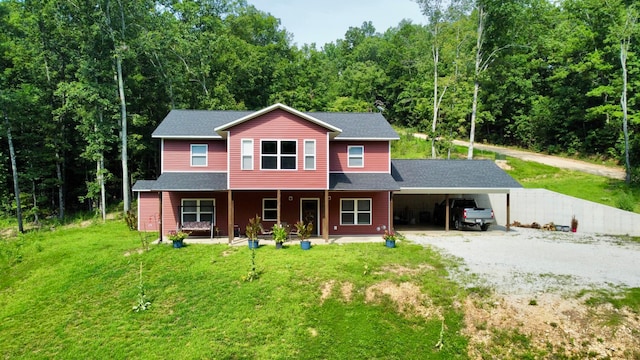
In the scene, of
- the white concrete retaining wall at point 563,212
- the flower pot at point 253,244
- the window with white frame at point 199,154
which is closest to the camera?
the flower pot at point 253,244

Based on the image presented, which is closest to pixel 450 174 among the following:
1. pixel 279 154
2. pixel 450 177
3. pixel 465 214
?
pixel 450 177

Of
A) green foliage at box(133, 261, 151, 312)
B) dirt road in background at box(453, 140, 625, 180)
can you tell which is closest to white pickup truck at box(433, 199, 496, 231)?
dirt road in background at box(453, 140, 625, 180)

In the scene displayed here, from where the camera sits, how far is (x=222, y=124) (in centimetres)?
2042

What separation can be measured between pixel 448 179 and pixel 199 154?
1327cm

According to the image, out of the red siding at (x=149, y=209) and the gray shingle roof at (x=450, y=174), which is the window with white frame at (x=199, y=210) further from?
the gray shingle roof at (x=450, y=174)

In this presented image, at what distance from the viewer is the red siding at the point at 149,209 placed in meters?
20.3

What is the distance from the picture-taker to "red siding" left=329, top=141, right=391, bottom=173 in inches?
778

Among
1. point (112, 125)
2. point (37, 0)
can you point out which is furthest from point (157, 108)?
point (37, 0)

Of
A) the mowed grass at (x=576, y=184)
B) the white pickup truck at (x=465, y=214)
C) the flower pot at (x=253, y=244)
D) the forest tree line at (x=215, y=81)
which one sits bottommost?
the flower pot at (x=253, y=244)

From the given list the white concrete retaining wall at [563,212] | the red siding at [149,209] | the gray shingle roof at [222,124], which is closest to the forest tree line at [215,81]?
the red siding at [149,209]

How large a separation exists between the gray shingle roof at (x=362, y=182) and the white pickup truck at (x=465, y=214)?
14.1ft

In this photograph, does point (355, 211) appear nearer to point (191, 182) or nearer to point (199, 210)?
point (199, 210)

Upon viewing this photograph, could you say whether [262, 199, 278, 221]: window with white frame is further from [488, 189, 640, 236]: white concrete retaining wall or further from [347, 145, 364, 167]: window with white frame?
[488, 189, 640, 236]: white concrete retaining wall

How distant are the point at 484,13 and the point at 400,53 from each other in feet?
82.5
